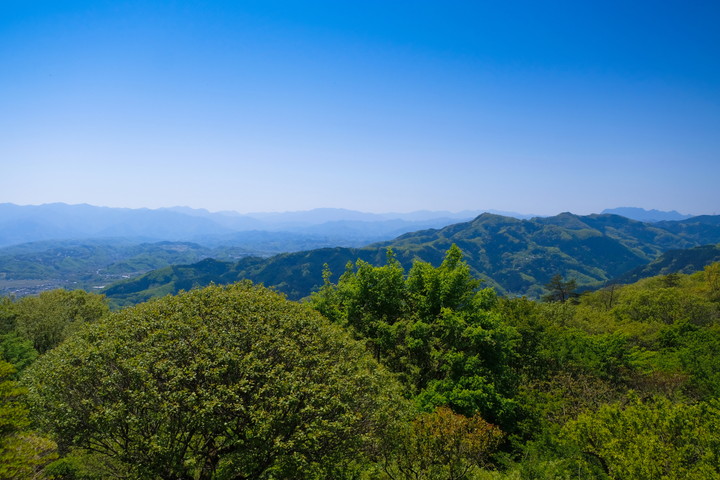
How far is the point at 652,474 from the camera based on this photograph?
45.4 feet

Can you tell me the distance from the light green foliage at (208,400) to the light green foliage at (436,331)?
35.3 feet

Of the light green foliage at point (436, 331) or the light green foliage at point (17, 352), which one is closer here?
the light green foliage at point (436, 331)

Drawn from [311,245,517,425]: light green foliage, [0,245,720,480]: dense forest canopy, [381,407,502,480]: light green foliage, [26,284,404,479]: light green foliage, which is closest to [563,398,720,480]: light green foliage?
[0,245,720,480]: dense forest canopy

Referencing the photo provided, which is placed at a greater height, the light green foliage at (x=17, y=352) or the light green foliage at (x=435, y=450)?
the light green foliage at (x=435, y=450)

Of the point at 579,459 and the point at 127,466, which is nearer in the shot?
the point at 127,466

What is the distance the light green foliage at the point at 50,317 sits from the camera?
49719mm

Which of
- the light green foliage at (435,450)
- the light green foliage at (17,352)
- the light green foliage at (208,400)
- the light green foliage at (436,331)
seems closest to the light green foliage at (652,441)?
the light green foliage at (435,450)

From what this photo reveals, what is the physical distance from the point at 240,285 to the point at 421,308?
1754 cm

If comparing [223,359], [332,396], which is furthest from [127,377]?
[332,396]

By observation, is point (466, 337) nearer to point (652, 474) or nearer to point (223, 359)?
point (652, 474)

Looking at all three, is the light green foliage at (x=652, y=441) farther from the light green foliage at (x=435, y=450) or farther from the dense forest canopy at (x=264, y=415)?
the light green foliage at (x=435, y=450)

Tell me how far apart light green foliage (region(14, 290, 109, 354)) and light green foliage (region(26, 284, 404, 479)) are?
140 feet

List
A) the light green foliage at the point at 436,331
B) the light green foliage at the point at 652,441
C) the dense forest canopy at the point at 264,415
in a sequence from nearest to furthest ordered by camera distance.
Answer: the light green foliage at the point at 652,441, the dense forest canopy at the point at 264,415, the light green foliage at the point at 436,331

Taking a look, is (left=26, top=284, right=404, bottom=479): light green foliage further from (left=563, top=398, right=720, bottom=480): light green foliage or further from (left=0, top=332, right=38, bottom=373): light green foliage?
(left=0, top=332, right=38, bottom=373): light green foliage
